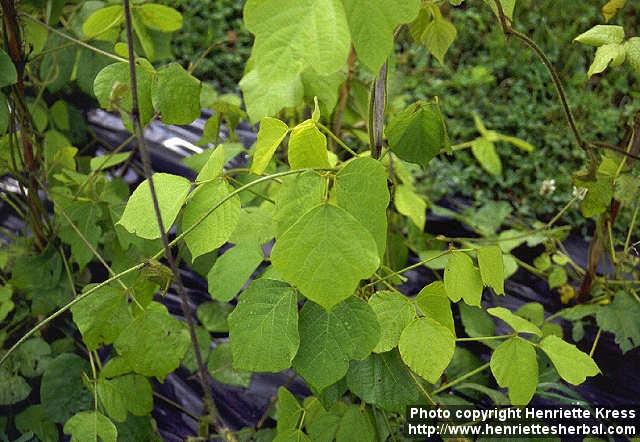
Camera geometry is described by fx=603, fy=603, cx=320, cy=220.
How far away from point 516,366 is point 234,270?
0.52m

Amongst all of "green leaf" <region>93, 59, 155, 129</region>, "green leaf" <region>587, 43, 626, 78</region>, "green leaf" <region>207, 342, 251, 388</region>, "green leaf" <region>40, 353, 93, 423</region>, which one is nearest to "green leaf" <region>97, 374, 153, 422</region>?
"green leaf" <region>40, 353, 93, 423</region>

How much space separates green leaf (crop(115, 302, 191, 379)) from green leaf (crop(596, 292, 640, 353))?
1.09 meters

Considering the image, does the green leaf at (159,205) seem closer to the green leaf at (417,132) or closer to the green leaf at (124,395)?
the green leaf at (417,132)

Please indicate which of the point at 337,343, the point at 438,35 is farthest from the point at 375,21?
the point at 438,35

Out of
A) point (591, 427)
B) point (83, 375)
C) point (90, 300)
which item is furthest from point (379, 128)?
point (591, 427)

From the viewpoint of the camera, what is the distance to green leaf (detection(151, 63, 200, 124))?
3.40 feet

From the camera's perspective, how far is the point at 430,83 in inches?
121

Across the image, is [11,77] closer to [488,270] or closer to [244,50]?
[488,270]

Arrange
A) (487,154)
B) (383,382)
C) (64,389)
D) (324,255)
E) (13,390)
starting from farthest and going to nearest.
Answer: (487,154)
(13,390)
(64,389)
(383,382)
(324,255)

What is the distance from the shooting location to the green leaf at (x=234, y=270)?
110 cm

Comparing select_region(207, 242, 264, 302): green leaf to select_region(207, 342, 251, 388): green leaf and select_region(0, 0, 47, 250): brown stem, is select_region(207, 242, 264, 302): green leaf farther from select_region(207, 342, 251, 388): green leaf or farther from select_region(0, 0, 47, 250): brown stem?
select_region(0, 0, 47, 250): brown stem

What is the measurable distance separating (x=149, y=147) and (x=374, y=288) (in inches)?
53.9

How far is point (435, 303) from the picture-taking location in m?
0.94

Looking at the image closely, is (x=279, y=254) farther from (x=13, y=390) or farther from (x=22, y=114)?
(x=13, y=390)
